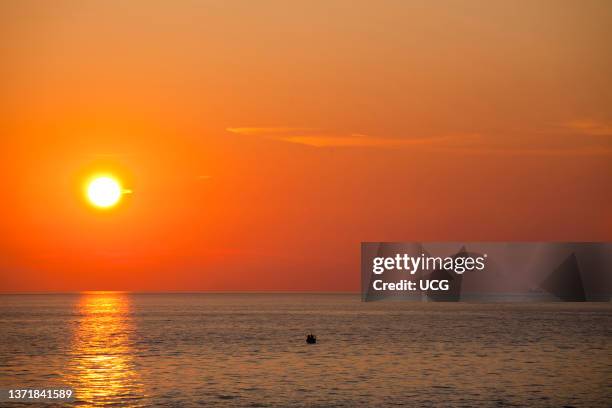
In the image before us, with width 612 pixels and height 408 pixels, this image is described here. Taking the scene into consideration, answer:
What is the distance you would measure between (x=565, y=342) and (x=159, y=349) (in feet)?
154

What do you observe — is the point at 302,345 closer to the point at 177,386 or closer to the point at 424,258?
the point at 177,386

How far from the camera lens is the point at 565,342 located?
4518 inches

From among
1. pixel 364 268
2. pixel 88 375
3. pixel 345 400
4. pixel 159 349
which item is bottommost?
pixel 345 400

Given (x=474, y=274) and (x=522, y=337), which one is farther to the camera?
(x=474, y=274)

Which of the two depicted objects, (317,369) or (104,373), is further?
(317,369)

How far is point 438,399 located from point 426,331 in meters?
82.2

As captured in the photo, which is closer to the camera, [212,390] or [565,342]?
[212,390]

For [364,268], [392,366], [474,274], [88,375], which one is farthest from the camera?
[474,274]

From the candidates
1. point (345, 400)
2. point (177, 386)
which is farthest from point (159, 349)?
point (345, 400)

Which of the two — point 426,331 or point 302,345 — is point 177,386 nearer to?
point 302,345

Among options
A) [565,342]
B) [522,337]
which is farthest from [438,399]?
[522,337]

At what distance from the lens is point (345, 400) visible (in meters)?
58.5

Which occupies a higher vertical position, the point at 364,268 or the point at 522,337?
the point at 364,268

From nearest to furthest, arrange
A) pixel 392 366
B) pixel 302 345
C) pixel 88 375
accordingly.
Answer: pixel 88 375
pixel 392 366
pixel 302 345
